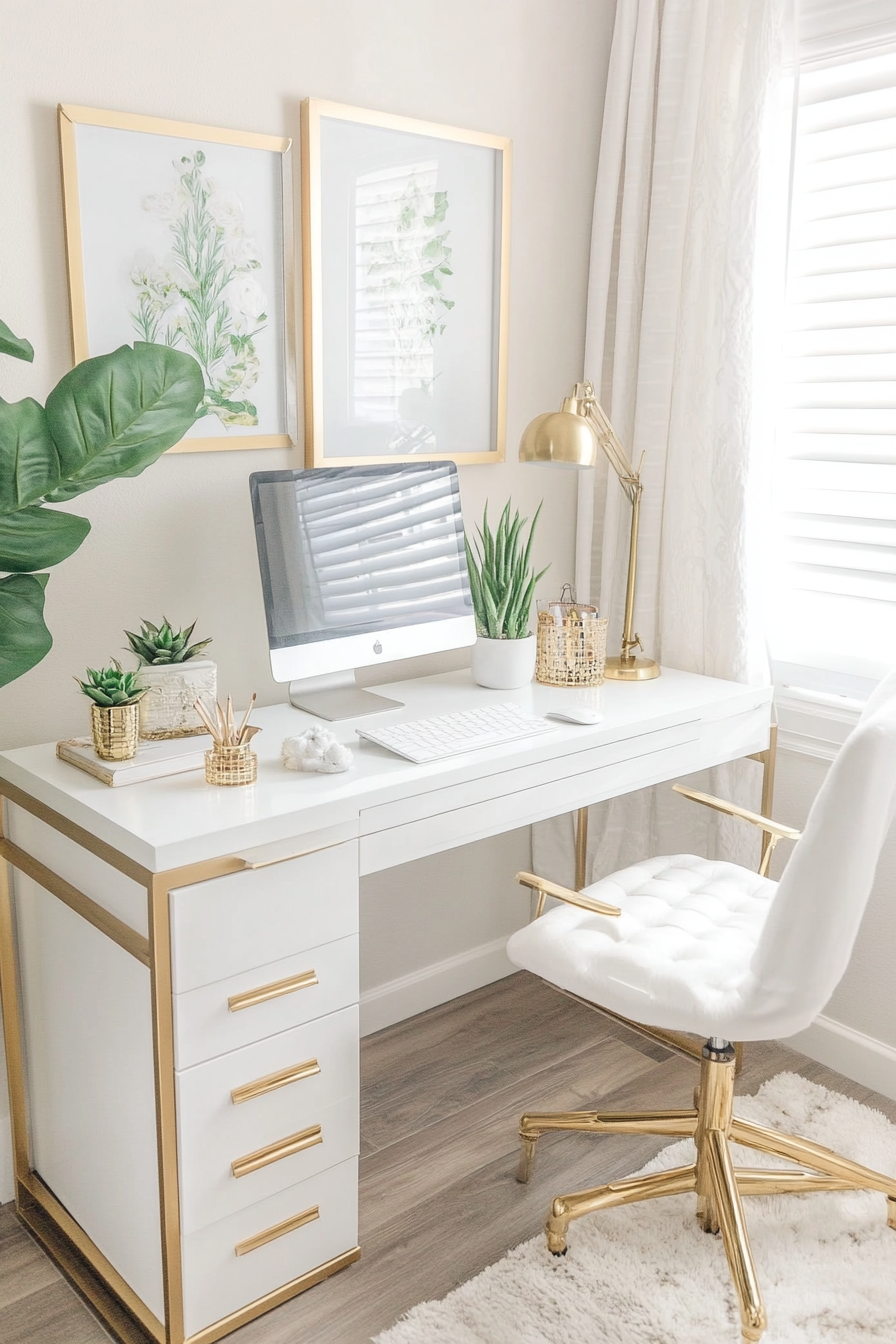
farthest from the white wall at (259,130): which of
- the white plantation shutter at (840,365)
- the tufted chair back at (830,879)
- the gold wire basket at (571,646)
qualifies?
the tufted chair back at (830,879)

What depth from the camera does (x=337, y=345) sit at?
2.15 m

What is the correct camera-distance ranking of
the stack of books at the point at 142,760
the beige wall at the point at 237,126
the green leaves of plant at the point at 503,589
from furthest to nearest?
the green leaves of plant at the point at 503,589 < the beige wall at the point at 237,126 < the stack of books at the point at 142,760

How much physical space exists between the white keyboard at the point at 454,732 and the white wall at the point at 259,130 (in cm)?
39

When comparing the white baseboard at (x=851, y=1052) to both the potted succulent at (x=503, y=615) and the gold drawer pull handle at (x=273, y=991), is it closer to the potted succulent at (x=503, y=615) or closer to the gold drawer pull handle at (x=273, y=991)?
the potted succulent at (x=503, y=615)

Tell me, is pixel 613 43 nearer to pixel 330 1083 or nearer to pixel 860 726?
pixel 860 726

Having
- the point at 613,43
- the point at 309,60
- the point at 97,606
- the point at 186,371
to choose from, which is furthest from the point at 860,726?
the point at 613,43

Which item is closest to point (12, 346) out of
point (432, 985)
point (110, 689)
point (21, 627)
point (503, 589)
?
point (21, 627)

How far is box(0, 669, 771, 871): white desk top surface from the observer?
149 centimetres

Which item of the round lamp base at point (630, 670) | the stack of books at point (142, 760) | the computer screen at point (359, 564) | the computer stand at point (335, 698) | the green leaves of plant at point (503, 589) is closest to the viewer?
the stack of books at point (142, 760)

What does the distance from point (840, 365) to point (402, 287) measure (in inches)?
34.4

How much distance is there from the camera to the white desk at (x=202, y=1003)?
150 cm

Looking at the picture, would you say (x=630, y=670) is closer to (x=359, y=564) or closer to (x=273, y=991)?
(x=359, y=564)

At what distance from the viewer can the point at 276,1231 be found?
1661mm

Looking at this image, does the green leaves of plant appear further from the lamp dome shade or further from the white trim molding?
the white trim molding
